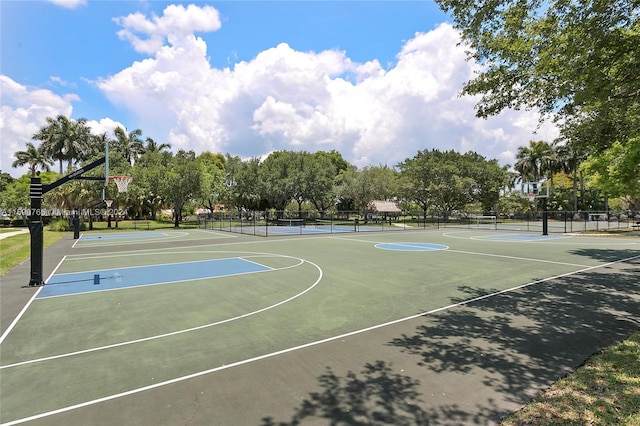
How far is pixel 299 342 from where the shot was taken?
5.77 m

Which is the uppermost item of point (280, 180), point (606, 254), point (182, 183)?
point (280, 180)

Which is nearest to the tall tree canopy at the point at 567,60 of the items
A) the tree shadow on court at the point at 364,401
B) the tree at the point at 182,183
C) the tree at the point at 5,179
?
the tree shadow on court at the point at 364,401

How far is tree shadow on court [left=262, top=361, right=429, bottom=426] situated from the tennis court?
21 mm

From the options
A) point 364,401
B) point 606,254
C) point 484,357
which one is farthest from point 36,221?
point 606,254

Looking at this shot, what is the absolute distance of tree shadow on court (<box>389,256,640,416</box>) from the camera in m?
4.65

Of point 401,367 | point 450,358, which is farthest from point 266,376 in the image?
point 450,358

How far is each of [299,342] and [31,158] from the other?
63.8 m

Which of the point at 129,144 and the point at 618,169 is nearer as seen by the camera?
the point at 618,169

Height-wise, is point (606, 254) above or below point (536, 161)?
below

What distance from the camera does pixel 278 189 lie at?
4759cm

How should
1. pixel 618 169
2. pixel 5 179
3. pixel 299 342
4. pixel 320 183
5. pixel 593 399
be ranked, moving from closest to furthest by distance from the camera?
1. pixel 593 399
2. pixel 299 342
3. pixel 618 169
4. pixel 320 183
5. pixel 5 179

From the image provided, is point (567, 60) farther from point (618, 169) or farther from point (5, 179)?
point (5, 179)

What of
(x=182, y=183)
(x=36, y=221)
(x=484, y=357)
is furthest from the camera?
(x=182, y=183)

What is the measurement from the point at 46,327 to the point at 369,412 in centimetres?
653
